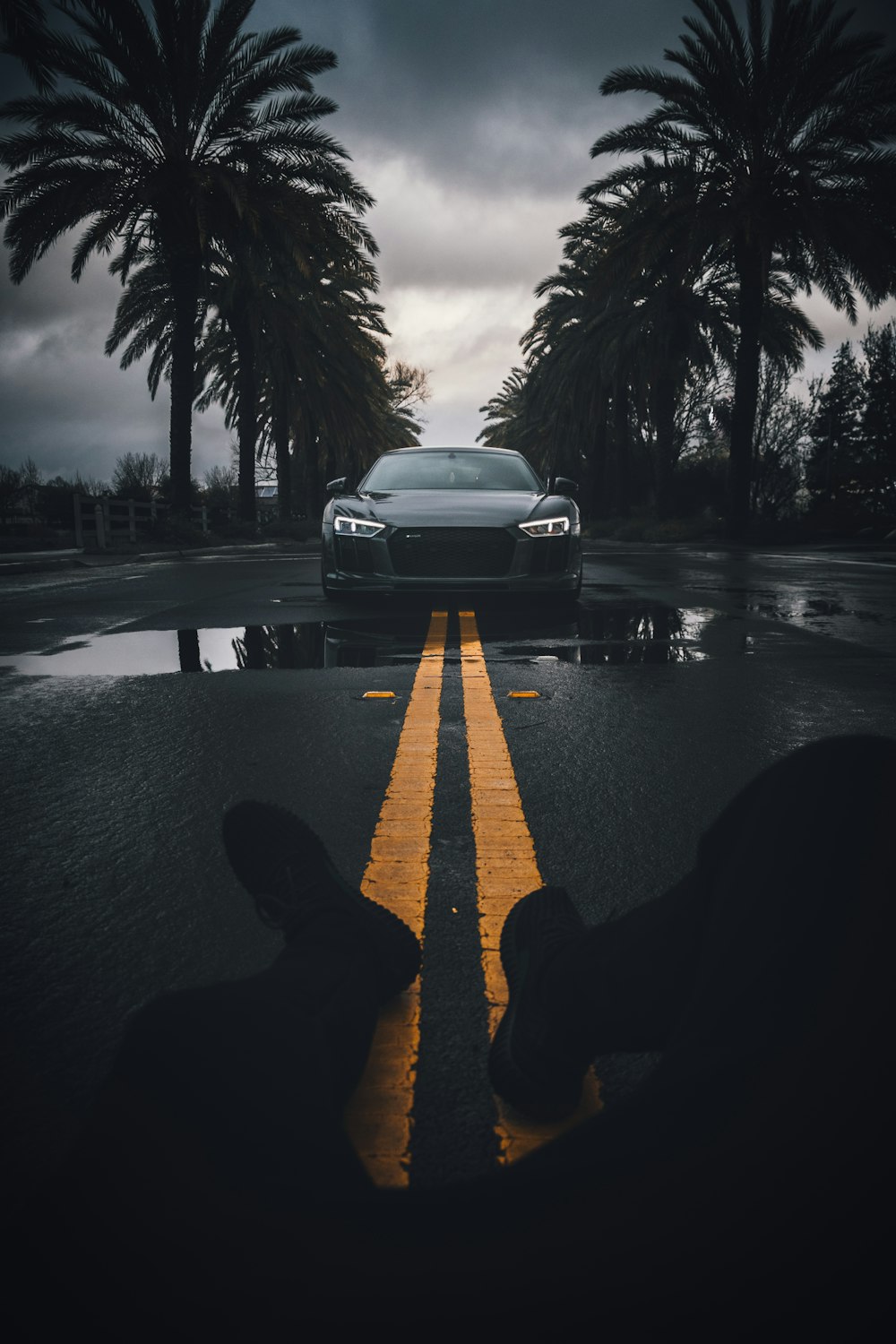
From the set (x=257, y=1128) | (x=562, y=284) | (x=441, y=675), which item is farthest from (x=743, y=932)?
(x=562, y=284)

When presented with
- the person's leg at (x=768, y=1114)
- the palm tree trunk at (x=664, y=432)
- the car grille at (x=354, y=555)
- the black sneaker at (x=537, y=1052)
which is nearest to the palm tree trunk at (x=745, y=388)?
the palm tree trunk at (x=664, y=432)

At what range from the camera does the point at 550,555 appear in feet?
25.7

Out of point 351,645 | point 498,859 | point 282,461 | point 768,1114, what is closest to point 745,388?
point 351,645

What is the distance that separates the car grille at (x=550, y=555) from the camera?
7785mm

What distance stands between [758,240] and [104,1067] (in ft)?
74.7

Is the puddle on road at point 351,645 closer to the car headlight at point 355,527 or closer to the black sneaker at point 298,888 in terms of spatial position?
the car headlight at point 355,527

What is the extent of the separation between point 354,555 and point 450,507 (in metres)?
0.86

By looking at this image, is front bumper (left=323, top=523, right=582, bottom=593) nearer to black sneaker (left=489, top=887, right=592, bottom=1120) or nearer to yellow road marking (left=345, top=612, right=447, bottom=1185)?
yellow road marking (left=345, top=612, right=447, bottom=1185)

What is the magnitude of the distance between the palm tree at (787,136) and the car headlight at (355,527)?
51.6ft

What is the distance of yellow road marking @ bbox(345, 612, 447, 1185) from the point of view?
1503 mm

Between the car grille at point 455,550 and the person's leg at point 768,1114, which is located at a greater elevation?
the car grille at point 455,550

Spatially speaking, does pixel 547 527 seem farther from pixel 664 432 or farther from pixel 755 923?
pixel 664 432

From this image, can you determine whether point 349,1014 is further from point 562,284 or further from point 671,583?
point 562,284

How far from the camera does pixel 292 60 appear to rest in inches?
781
